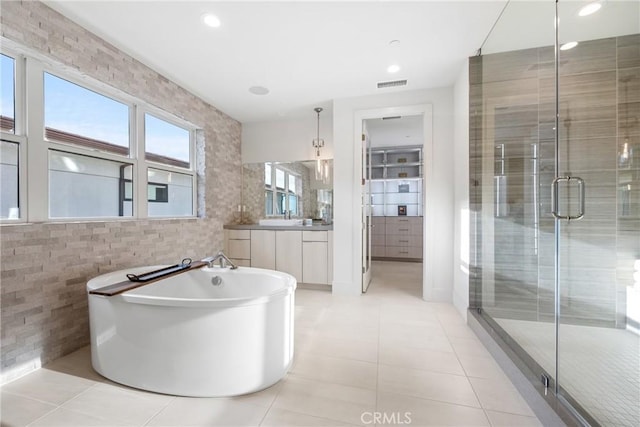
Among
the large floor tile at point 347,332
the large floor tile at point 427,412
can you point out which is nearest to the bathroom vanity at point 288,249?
the large floor tile at point 347,332

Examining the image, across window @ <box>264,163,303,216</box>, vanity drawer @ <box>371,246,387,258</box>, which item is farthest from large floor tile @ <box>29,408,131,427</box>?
vanity drawer @ <box>371,246,387,258</box>

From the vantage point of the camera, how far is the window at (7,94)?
1.74 m

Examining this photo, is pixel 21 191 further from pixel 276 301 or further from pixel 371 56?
pixel 371 56

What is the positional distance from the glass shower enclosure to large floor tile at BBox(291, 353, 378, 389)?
3.79 feet

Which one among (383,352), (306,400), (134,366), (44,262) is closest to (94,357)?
(134,366)

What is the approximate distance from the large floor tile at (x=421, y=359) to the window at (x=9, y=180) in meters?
2.78

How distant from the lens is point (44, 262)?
185 centimetres

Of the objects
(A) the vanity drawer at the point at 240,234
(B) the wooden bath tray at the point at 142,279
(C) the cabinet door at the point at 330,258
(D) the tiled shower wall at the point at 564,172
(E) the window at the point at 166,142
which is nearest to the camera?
(B) the wooden bath tray at the point at 142,279

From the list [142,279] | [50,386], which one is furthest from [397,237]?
[50,386]

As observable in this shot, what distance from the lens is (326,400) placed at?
148 centimetres

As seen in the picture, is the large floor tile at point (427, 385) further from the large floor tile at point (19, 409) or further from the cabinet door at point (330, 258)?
the large floor tile at point (19, 409)

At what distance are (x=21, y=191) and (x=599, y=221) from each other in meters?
4.65

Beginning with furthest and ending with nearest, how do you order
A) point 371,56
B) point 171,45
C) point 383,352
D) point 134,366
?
point 371,56
point 171,45
point 383,352
point 134,366

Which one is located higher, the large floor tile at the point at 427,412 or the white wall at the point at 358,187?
the white wall at the point at 358,187
